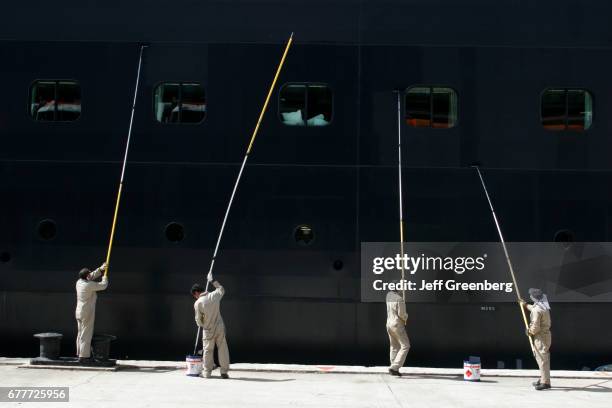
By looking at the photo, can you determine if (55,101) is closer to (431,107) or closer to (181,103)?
(181,103)

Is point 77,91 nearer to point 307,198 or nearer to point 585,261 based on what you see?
point 307,198

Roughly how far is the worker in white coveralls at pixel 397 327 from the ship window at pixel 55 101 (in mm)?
4937

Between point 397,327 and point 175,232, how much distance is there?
3182 mm

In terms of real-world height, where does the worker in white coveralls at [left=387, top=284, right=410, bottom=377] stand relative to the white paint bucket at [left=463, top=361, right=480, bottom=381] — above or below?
above

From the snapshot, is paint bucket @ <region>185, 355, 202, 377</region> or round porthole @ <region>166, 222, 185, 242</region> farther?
round porthole @ <region>166, 222, 185, 242</region>

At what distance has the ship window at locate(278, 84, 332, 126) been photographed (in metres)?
10.7

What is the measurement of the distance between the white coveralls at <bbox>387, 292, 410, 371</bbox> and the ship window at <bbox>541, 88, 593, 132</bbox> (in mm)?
3247

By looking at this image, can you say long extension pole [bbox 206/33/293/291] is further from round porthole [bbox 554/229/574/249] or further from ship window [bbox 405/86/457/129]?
round porthole [bbox 554/229/574/249]

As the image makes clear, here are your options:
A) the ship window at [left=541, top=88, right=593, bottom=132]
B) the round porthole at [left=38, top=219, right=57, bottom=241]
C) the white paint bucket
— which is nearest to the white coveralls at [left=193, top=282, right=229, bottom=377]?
the round porthole at [left=38, top=219, right=57, bottom=241]

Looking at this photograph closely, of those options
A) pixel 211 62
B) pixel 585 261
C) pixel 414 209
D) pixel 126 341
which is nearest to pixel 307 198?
pixel 414 209

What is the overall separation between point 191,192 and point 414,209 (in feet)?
9.64

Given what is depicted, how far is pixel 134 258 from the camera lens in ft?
34.3

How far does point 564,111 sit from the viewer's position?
10758mm

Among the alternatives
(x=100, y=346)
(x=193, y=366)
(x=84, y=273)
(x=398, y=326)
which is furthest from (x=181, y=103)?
(x=398, y=326)
